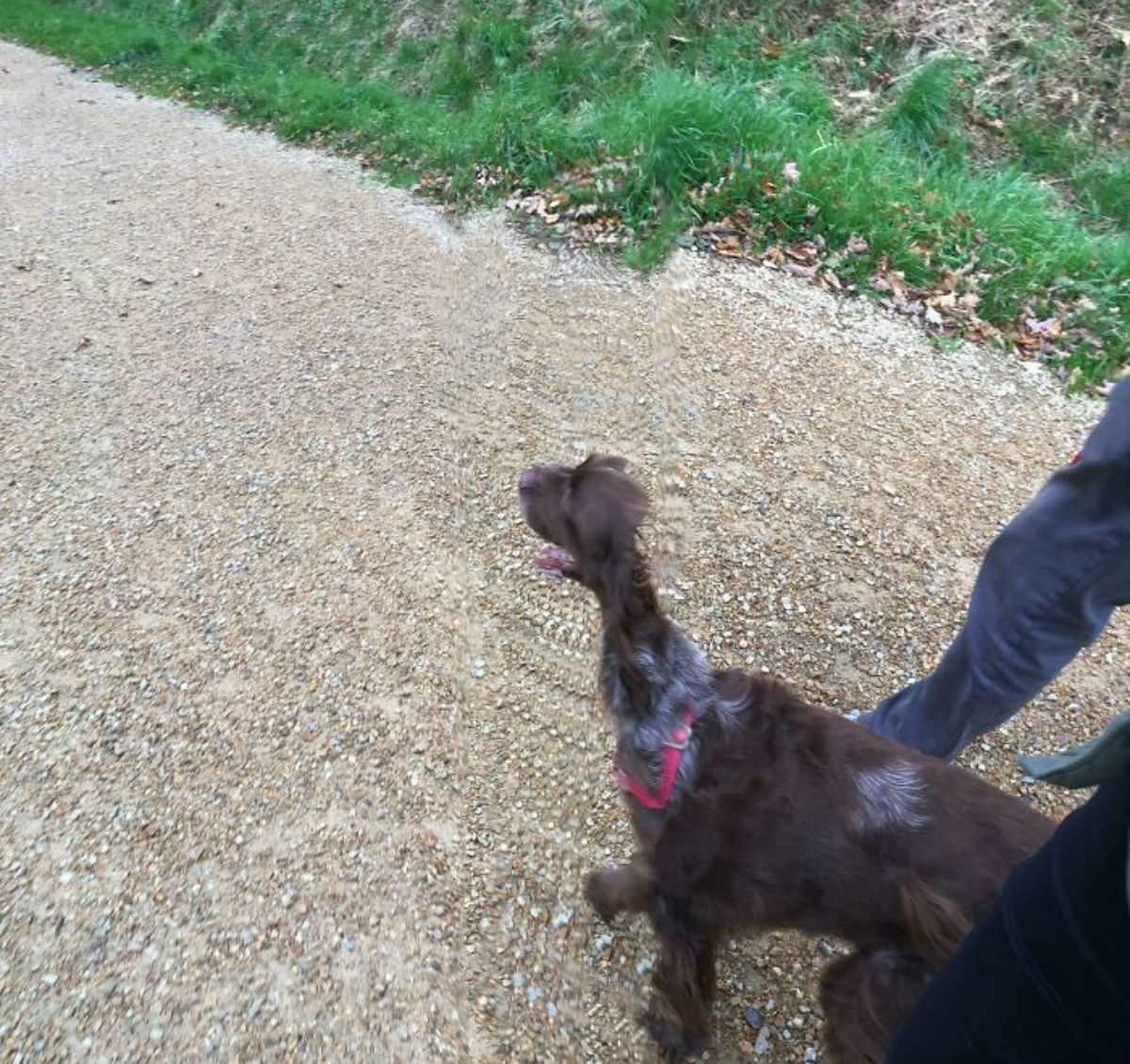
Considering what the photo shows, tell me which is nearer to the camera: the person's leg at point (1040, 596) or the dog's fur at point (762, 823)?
the dog's fur at point (762, 823)

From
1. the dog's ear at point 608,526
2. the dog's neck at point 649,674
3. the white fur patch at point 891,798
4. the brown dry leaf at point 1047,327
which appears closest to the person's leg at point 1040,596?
the white fur patch at point 891,798

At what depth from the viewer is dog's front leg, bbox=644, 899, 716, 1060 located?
2.59 m

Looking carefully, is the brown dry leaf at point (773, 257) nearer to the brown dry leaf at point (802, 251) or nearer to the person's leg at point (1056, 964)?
the brown dry leaf at point (802, 251)

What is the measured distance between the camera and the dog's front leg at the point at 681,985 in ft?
8.50

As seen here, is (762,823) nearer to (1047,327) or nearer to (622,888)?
(622,888)

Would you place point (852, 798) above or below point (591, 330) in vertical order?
above

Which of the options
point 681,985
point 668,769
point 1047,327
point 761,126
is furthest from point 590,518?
point 761,126

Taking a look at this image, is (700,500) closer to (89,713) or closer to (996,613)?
(996,613)

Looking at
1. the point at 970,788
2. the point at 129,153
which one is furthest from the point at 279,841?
the point at 129,153

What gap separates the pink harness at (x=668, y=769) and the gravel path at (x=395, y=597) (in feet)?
2.17

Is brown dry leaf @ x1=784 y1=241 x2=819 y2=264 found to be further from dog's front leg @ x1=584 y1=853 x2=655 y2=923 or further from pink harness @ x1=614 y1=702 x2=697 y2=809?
dog's front leg @ x1=584 y1=853 x2=655 y2=923

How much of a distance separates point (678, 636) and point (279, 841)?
1.72 m

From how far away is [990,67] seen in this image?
25.4 feet

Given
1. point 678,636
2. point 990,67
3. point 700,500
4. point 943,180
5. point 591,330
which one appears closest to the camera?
point 678,636
